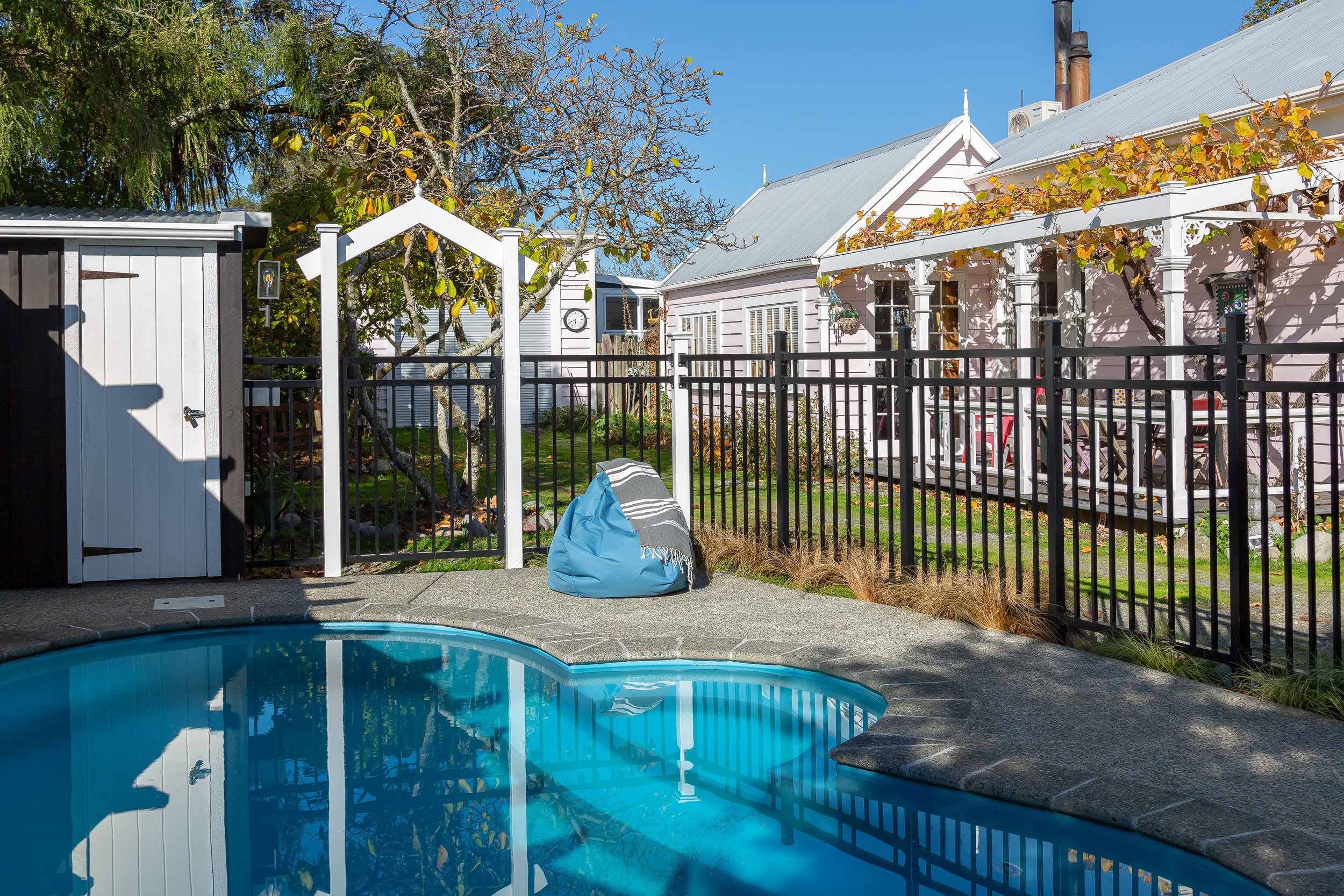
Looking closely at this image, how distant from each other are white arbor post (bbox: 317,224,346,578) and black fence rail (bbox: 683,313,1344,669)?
8.73 ft

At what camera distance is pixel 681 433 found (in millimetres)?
8641

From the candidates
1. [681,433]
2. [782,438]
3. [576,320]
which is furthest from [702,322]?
[782,438]

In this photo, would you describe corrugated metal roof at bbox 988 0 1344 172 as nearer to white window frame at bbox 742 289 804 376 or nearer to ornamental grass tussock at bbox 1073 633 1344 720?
white window frame at bbox 742 289 804 376

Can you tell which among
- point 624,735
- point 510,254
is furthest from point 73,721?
point 510,254

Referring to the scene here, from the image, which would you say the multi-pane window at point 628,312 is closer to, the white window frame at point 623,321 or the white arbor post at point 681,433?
the white window frame at point 623,321

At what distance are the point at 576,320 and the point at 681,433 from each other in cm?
1537

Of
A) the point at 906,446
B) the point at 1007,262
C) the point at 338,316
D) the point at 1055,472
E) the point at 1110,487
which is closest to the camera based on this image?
the point at 1110,487

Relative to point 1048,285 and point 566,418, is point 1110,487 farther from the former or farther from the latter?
point 566,418

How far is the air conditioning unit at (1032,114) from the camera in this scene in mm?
17922

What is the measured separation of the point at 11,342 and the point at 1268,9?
87.2 feet

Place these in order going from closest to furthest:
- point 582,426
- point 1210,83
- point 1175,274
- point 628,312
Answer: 1. point 1175,274
2. point 1210,83
3. point 582,426
4. point 628,312

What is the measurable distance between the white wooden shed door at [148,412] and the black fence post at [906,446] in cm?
481

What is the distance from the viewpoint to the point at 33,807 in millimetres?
4129

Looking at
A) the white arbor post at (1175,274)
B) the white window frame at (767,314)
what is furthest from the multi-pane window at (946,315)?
the white arbor post at (1175,274)
